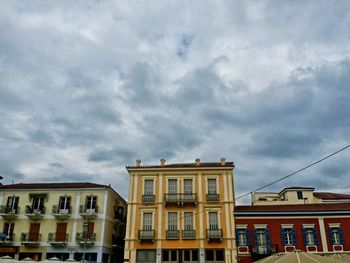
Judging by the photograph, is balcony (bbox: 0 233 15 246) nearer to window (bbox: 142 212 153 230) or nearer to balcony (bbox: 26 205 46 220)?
balcony (bbox: 26 205 46 220)

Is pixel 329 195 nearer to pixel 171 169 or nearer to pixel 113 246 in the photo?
pixel 171 169

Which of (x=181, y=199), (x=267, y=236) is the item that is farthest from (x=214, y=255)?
(x=181, y=199)

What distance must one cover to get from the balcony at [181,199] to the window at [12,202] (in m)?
16.7

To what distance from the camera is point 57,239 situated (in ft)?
122

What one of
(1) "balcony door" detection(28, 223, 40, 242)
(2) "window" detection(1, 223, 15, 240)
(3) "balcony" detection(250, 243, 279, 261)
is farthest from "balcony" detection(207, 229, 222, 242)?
(2) "window" detection(1, 223, 15, 240)

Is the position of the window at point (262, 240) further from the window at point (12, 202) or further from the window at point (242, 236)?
the window at point (12, 202)

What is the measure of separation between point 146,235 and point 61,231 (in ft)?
30.7

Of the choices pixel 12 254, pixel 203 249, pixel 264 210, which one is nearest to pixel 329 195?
pixel 264 210

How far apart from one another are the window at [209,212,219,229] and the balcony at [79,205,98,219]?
12092 millimetres

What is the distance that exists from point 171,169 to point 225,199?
255 inches

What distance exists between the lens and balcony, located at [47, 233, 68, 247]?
1446 inches

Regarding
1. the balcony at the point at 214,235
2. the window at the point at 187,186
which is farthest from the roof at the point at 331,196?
the window at the point at 187,186

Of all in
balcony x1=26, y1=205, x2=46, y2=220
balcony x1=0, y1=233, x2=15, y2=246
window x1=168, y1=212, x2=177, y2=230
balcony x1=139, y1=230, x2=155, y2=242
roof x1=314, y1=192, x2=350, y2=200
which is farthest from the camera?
roof x1=314, y1=192, x2=350, y2=200

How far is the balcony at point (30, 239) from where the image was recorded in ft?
121
